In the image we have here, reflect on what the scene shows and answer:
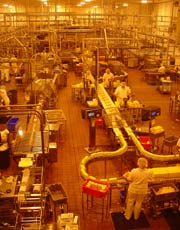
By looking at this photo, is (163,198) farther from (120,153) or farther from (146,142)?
(146,142)

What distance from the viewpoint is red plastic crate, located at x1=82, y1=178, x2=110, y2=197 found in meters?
5.99

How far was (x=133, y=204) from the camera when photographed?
648 cm

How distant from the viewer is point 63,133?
36.3 ft

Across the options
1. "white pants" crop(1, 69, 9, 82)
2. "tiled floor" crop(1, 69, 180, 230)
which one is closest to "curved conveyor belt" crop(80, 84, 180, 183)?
"tiled floor" crop(1, 69, 180, 230)

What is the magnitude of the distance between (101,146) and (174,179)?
144 inches

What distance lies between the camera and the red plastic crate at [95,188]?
5.99 m

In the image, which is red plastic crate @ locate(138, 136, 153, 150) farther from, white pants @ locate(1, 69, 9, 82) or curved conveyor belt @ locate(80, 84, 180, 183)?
white pants @ locate(1, 69, 9, 82)

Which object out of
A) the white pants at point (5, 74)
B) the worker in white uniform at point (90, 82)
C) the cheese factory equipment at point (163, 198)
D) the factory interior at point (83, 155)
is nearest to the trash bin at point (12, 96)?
the factory interior at point (83, 155)

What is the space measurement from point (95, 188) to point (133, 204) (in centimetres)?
100

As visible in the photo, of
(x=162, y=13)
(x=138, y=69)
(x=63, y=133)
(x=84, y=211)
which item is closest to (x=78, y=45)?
(x=138, y=69)

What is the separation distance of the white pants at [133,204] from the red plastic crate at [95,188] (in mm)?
554

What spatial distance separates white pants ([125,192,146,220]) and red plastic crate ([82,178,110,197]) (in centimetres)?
55

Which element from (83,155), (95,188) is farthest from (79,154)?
(95,188)

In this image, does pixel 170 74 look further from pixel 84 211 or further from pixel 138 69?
pixel 84 211
